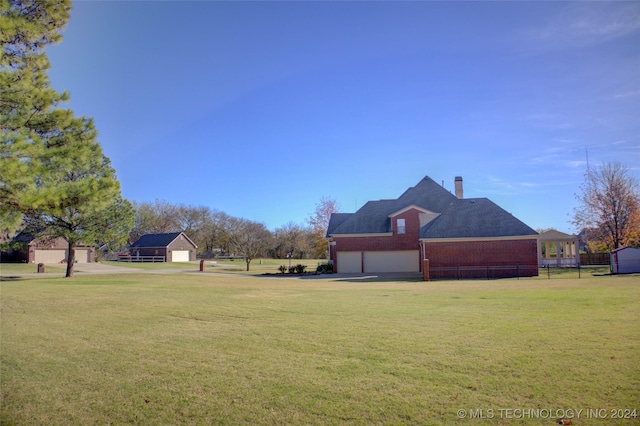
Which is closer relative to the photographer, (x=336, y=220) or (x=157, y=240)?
(x=336, y=220)

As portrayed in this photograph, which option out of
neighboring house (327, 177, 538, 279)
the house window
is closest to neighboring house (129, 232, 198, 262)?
neighboring house (327, 177, 538, 279)

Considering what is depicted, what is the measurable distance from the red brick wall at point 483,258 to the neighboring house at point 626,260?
7.62 meters

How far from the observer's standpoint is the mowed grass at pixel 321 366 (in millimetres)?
5359

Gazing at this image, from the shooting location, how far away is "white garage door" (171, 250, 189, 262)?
7092 cm

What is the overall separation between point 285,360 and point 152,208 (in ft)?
279

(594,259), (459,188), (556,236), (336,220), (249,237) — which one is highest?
(459,188)

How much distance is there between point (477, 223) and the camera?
33781 millimetres

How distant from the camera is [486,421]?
4.94 metres

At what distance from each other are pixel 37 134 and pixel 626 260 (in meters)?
39.0

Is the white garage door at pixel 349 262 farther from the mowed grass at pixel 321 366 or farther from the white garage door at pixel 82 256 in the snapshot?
the white garage door at pixel 82 256

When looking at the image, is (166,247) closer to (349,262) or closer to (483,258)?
(349,262)

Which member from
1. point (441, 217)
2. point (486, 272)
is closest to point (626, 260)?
point (486, 272)

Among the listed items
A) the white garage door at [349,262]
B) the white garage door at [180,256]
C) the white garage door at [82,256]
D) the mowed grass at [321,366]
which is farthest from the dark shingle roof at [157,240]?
the mowed grass at [321,366]

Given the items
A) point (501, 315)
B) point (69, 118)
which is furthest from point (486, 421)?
point (69, 118)
